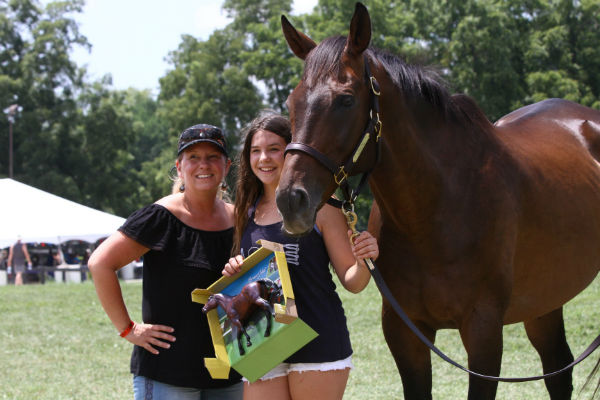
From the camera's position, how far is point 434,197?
2.93 meters

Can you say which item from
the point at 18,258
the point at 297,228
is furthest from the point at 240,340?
the point at 18,258

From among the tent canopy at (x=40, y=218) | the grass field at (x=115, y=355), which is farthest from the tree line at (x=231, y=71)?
the grass field at (x=115, y=355)

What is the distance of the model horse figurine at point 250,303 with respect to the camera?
2484 millimetres

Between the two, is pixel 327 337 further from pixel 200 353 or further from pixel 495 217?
pixel 495 217

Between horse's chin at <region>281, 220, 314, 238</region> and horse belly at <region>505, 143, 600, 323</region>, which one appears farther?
horse belly at <region>505, 143, 600, 323</region>

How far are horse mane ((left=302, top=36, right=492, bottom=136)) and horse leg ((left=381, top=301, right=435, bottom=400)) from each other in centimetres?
99

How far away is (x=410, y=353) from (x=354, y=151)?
48.8 inches

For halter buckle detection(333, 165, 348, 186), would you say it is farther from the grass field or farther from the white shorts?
the grass field

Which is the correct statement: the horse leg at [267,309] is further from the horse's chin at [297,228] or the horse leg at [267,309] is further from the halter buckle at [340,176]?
the halter buckle at [340,176]

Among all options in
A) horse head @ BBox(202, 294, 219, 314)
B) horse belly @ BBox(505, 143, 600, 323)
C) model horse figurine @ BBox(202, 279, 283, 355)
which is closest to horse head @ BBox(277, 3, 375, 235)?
model horse figurine @ BBox(202, 279, 283, 355)

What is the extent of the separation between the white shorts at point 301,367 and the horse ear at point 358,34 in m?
1.27

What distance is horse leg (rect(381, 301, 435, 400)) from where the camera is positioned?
3.20 metres

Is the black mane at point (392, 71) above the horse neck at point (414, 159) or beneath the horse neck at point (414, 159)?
above

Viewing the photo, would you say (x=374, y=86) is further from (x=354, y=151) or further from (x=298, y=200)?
(x=298, y=200)
